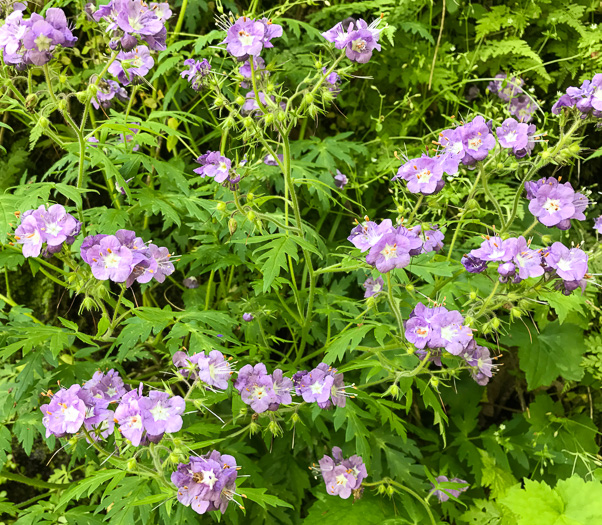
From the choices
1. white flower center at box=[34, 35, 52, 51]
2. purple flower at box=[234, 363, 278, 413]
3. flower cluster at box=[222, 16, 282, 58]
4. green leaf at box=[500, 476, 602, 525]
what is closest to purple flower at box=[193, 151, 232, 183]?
flower cluster at box=[222, 16, 282, 58]

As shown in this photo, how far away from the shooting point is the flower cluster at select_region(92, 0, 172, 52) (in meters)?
1.88

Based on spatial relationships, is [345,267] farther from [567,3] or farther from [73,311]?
[567,3]

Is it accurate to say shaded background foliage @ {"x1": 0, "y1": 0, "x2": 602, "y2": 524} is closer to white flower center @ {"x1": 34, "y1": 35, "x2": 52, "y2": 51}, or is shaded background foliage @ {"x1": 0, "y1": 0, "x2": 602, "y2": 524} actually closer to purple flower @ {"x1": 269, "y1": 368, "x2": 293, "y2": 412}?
purple flower @ {"x1": 269, "y1": 368, "x2": 293, "y2": 412}

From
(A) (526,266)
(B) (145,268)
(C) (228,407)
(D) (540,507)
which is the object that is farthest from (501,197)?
(B) (145,268)

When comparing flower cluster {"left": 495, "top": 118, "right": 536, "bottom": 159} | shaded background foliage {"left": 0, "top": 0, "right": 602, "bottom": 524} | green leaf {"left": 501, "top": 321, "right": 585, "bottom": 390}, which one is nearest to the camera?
flower cluster {"left": 495, "top": 118, "right": 536, "bottom": 159}

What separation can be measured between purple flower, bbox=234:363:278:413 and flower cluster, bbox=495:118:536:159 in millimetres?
1305

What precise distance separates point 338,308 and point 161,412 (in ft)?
4.29

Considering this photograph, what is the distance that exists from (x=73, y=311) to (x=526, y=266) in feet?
9.30

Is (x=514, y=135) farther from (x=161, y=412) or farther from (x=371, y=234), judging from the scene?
(x=161, y=412)

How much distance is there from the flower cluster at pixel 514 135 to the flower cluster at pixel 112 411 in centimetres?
155

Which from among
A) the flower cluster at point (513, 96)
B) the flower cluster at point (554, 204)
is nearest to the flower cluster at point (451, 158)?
the flower cluster at point (554, 204)

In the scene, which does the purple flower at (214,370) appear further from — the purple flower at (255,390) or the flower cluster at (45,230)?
the flower cluster at (45,230)

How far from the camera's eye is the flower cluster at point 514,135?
6.85ft

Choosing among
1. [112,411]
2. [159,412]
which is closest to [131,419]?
[159,412]
